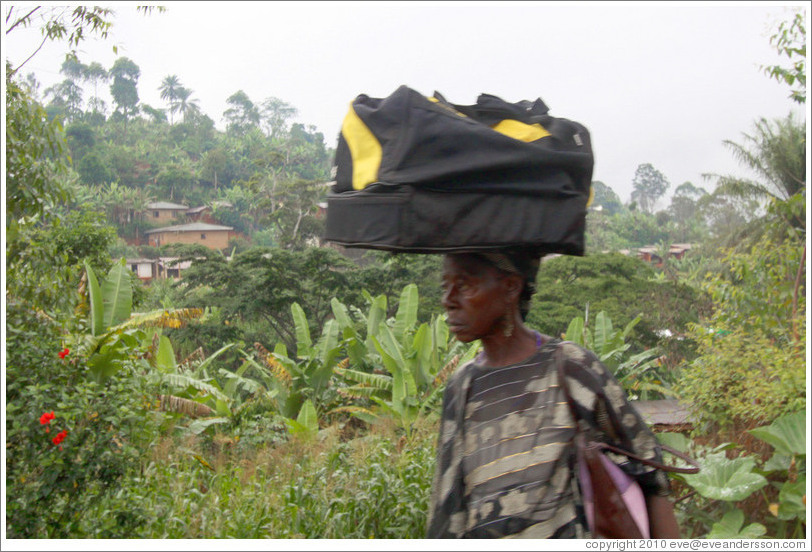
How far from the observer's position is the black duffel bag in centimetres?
158

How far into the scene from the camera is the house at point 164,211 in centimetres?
4512

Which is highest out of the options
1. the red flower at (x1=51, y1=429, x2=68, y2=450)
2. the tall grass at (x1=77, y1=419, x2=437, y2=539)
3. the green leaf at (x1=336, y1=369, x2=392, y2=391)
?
the red flower at (x1=51, y1=429, x2=68, y2=450)

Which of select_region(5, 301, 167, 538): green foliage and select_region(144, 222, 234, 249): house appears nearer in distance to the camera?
select_region(5, 301, 167, 538): green foliage

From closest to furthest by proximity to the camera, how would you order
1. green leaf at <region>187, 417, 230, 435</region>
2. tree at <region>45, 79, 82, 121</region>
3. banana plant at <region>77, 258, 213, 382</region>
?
banana plant at <region>77, 258, 213, 382</region>, green leaf at <region>187, 417, 230, 435</region>, tree at <region>45, 79, 82, 121</region>

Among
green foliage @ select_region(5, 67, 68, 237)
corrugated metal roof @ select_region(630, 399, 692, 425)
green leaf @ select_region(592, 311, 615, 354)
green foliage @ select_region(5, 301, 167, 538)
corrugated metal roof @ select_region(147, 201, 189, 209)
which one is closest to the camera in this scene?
green foliage @ select_region(5, 301, 167, 538)

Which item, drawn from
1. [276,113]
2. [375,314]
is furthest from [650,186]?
[375,314]

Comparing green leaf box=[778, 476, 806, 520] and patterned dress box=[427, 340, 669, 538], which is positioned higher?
patterned dress box=[427, 340, 669, 538]

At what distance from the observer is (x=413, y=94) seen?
1619 millimetres

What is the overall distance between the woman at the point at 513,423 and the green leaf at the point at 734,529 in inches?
104

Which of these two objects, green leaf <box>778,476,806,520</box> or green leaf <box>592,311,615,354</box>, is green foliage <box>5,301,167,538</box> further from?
green leaf <box>592,311,615,354</box>

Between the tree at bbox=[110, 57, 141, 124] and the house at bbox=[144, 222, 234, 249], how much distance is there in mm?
30389

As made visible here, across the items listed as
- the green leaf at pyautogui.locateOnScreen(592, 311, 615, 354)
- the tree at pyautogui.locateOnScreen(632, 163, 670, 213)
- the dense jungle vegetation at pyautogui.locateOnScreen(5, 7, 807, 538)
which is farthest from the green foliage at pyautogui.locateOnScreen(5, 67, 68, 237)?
the tree at pyautogui.locateOnScreen(632, 163, 670, 213)

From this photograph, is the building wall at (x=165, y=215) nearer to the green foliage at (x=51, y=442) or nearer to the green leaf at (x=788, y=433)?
the green foliage at (x=51, y=442)

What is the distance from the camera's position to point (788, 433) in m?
4.04
